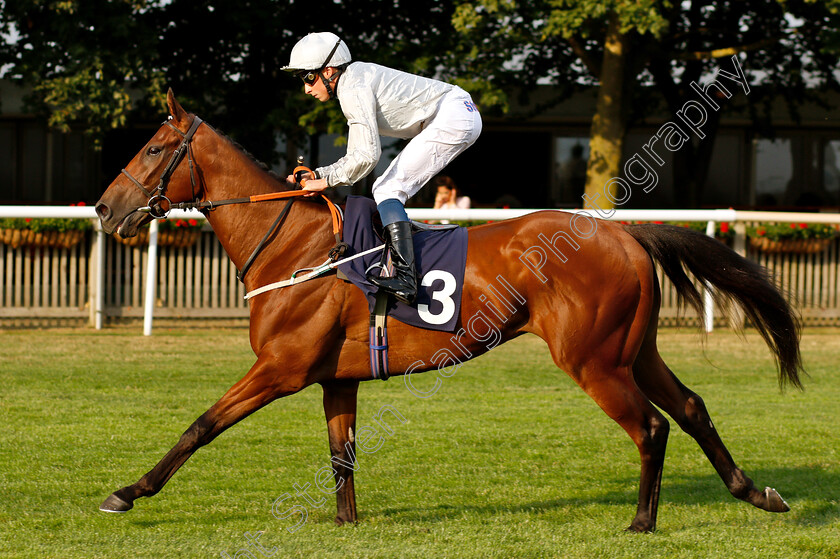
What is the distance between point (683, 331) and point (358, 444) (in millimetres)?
6732

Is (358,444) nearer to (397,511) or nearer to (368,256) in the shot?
(397,511)

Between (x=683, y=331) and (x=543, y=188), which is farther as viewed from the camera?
(x=543, y=188)

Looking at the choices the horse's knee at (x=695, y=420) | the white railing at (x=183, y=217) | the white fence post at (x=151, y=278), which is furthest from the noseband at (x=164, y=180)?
the white fence post at (x=151, y=278)

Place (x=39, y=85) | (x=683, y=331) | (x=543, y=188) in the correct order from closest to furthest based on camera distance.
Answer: (x=683, y=331) < (x=39, y=85) < (x=543, y=188)

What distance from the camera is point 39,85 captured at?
12875 millimetres

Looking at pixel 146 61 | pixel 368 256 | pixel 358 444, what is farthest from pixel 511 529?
pixel 146 61

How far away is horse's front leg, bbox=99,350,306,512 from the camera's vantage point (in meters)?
3.93

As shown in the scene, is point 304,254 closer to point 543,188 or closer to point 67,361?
point 67,361

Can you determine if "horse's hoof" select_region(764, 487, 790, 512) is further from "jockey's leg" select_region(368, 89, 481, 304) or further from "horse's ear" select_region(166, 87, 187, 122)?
"horse's ear" select_region(166, 87, 187, 122)

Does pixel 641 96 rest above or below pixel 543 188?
above

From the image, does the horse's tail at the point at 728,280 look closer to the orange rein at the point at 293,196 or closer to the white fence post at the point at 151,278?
the orange rein at the point at 293,196

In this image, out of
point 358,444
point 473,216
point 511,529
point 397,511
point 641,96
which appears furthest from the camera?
point 641,96

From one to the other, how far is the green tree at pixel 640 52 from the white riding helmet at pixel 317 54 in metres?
7.92

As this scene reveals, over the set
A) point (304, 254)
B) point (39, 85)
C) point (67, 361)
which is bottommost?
point (67, 361)
